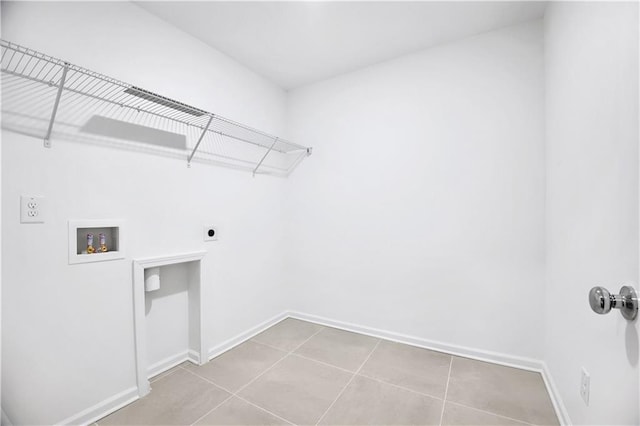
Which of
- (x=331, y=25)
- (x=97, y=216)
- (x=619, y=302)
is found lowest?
(x=619, y=302)

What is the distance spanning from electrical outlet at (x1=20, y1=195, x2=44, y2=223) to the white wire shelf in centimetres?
28

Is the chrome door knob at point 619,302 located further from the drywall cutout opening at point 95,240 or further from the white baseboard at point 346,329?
the drywall cutout opening at point 95,240

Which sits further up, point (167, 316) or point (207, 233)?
point (207, 233)

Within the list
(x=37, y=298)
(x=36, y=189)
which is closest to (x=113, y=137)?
(x=36, y=189)

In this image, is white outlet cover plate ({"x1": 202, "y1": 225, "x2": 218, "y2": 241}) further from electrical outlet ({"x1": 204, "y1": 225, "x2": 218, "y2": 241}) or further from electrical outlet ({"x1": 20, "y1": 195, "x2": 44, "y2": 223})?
electrical outlet ({"x1": 20, "y1": 195, "x2": 44, "y2": 223})

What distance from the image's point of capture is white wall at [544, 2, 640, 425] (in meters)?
0.85

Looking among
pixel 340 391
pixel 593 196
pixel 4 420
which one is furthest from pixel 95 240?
pixel 593 196

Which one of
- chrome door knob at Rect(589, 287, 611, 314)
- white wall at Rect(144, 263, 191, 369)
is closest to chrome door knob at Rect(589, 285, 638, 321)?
chrome door knob at Rect(589, 287, 611, 314)

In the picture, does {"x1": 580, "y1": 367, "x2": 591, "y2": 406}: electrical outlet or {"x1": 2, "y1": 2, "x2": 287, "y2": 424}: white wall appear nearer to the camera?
{"x1": 580, "y1": 367, "x2": 591, "y2": 406}: electrical outlet

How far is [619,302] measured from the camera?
0.80 m

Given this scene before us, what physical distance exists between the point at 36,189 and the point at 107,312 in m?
0.74

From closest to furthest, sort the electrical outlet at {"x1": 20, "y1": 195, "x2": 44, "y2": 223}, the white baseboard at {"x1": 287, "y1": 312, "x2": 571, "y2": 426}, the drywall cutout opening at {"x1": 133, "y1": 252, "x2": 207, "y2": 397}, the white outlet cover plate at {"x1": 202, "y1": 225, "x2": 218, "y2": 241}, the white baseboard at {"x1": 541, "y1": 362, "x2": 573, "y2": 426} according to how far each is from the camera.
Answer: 1. the electrical outlet at {"x1": 20, "y1": 195, "x2": 44, "y2": 223}
2. the white baseboard at {"x1": 541, "y1": 362, "x2": 573, "y2": 426}
3. the white baseboard at {"x1": 287, "y1": 312, "x2": 571, "y2": 426}
4. the drywall cutout opening at {"x1": 133, "y1": 252, "x2": 207, "y2": 397}
5. the white outlet cover plate at {"x1": 202, "y1": 225, "x2": 218, "y2": 241}

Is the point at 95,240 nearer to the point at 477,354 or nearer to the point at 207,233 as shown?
the point at 207,233

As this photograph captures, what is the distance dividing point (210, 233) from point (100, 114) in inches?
39.8
